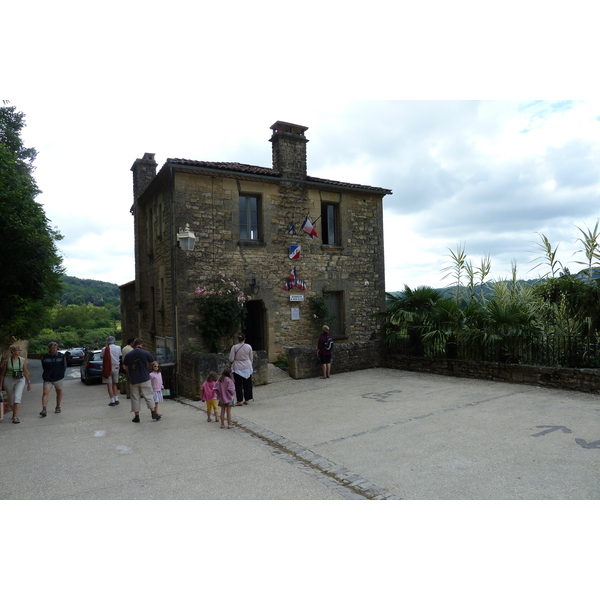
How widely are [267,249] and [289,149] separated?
329cm

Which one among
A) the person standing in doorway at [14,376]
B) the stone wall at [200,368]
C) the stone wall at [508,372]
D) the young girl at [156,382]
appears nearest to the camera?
the person standing in doorway at [14,376]

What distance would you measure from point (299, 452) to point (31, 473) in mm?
3219

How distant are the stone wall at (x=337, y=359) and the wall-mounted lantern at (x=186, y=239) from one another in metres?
3.89

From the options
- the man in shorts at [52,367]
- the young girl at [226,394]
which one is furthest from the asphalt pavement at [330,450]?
the man in shorts at [52,367]

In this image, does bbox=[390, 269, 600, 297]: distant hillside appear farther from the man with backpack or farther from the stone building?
the man with backpack

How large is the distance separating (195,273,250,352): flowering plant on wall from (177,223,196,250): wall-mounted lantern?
121 centimetres

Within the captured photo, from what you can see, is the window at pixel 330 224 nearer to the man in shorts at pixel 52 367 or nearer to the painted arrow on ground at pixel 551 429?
the man in shorts at pixel 52 367

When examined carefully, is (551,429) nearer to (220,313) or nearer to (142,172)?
(220,313)

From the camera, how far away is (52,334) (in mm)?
71125

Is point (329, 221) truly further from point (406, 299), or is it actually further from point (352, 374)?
point (352, 374)

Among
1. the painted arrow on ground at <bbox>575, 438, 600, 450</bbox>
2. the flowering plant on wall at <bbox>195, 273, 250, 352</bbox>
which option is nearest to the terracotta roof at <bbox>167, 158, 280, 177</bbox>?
the flowering plant on wall at <bbox>195, 273, 250, 352</bbox>

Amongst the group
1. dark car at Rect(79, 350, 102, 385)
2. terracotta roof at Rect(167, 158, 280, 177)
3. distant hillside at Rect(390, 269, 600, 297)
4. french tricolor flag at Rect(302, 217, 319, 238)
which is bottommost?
dark car at Rect(79, 350, 102, 385)

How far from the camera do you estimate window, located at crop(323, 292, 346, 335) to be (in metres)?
14.7

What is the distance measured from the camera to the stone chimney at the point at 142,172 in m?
17.0
